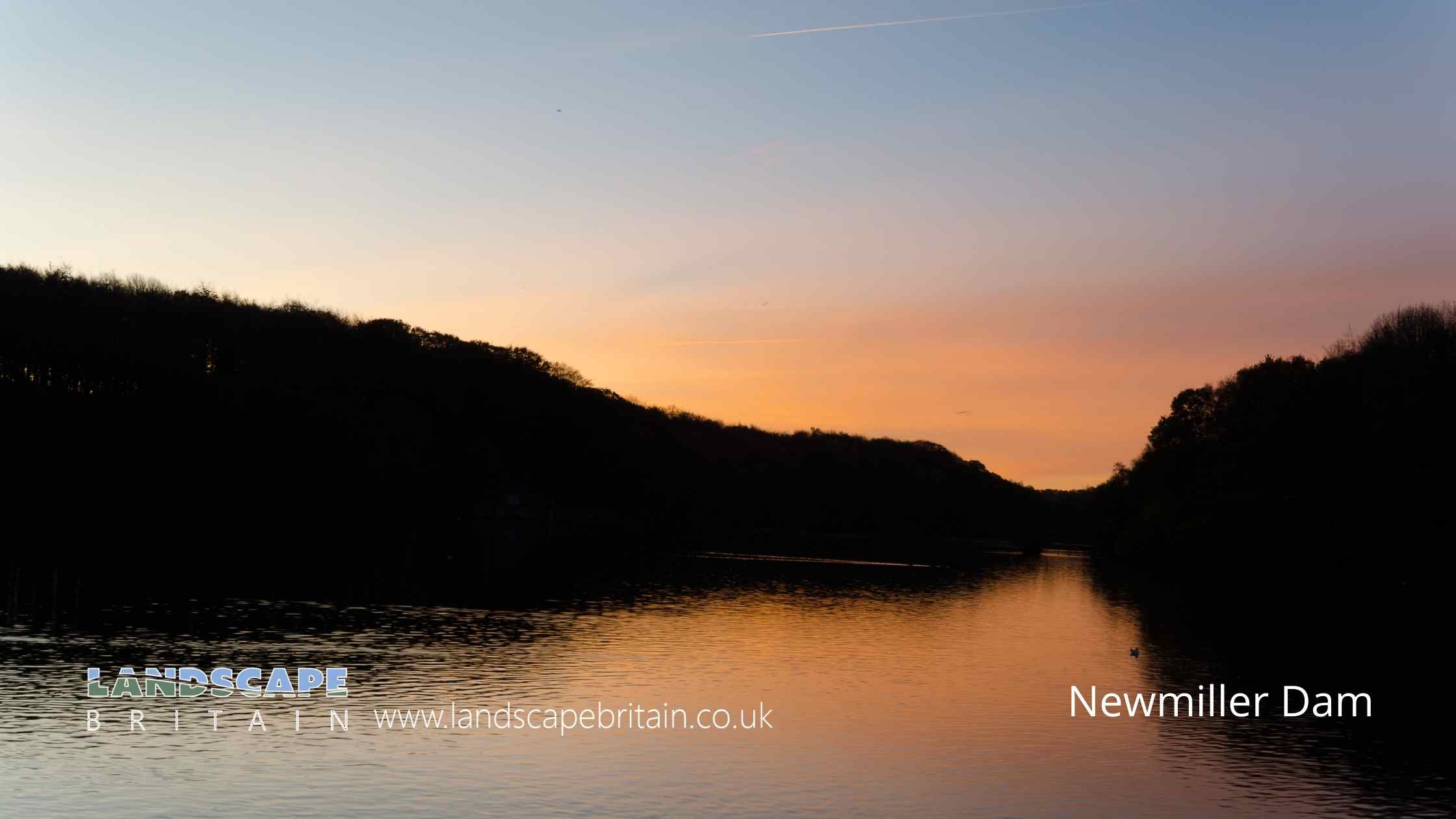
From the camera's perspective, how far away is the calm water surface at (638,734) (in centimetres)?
2831

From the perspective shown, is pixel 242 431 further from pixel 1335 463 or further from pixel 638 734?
pixel 638 734

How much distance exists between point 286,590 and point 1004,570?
3263 inches

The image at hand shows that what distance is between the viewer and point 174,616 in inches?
2185

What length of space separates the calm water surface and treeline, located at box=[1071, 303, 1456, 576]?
2966cm

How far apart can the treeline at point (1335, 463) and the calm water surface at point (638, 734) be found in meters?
29.7

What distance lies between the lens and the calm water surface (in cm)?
2831

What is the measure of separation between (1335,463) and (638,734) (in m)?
71.7

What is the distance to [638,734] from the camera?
118 feet

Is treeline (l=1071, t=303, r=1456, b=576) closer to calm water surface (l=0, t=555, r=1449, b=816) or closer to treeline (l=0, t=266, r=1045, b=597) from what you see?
calm water surface (l=0, t=555, r=1449, b=816)

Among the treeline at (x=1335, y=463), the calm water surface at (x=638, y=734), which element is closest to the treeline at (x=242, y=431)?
the calm water surface at (x=638, y=734)

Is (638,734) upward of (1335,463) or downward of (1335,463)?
downward

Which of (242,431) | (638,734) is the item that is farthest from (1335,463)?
(242,431)

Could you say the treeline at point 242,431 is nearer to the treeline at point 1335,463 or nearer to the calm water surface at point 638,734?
the calm water surface at point 638,734

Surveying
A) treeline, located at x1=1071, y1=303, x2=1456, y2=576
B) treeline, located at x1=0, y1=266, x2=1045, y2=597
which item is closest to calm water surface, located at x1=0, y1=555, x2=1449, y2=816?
treeline, located at x1=1071, y1=303, x2=1456, y2=576
